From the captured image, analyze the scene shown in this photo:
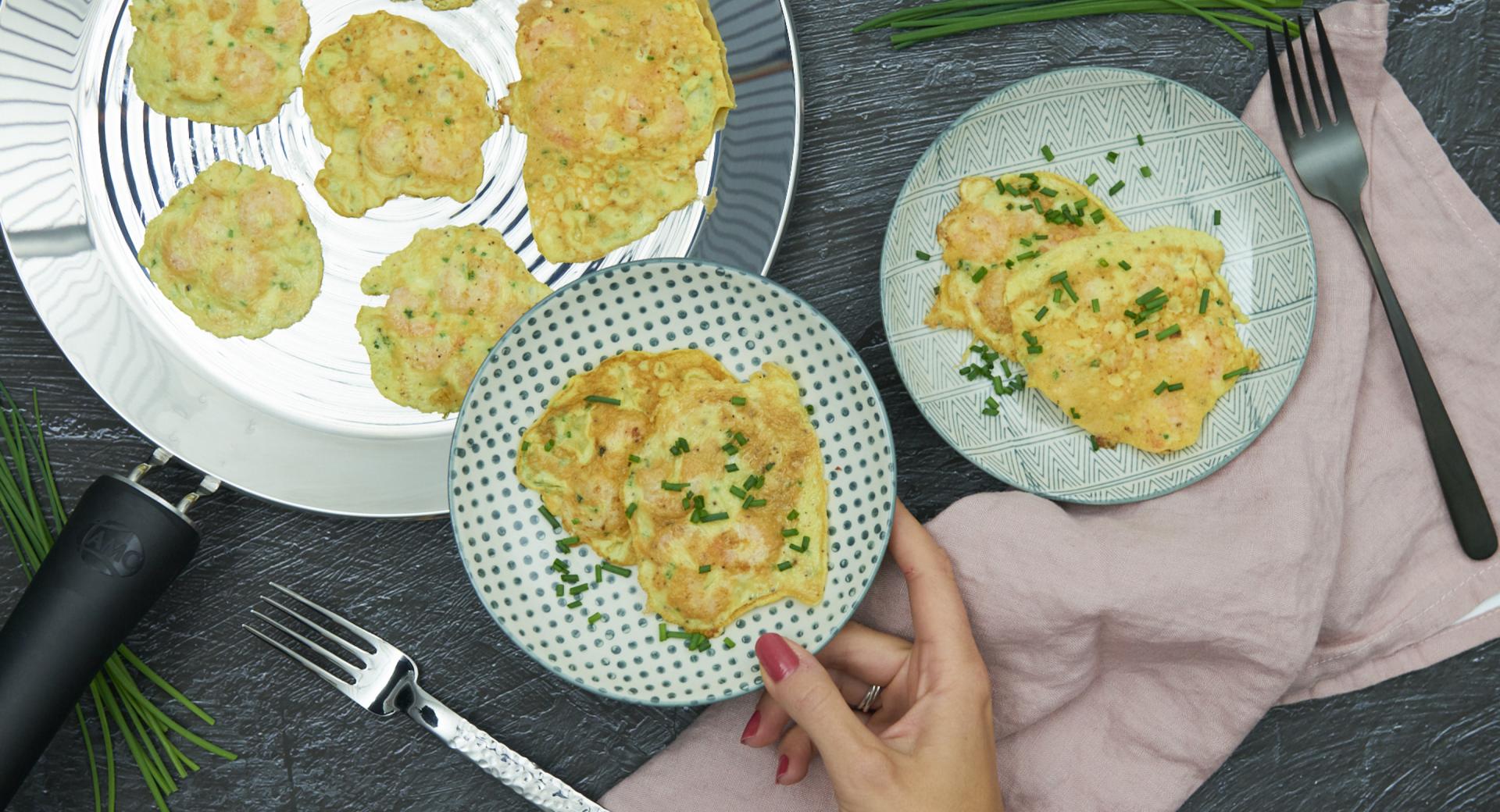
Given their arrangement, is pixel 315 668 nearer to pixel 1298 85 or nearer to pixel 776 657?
pixel 776 657

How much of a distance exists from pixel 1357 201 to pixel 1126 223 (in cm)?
46

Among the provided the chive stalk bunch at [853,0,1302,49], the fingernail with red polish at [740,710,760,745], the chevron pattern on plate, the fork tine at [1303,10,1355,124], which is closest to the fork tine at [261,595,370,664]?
the fingernail with red polish at [740,710,760,745]

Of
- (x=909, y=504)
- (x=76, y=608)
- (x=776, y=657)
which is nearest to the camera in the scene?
(x=776, y=657)

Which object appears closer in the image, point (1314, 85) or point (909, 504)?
point (1314, 85)

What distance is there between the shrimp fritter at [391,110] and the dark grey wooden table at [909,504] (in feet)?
2.22

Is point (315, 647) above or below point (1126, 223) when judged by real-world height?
below

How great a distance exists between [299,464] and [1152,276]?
1725 mm

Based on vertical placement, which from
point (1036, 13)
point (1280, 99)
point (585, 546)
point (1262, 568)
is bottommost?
point (1262, 568)

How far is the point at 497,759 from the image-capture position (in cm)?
182

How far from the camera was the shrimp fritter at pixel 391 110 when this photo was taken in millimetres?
1829

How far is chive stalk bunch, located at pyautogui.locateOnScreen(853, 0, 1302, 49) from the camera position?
184 cm

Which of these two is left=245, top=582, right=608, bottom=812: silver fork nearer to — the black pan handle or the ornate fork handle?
the ornate fork handle

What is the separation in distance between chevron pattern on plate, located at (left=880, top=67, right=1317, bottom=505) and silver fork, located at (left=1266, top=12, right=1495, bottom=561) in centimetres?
11

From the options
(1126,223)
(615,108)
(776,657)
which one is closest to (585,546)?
(776,657)
